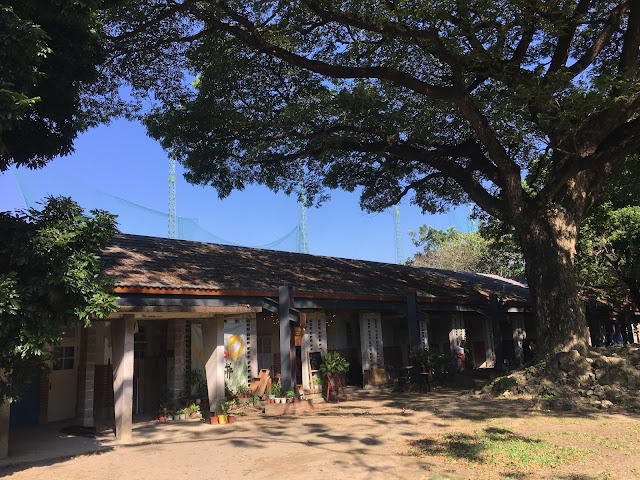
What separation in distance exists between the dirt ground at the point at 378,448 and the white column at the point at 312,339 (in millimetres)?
3939

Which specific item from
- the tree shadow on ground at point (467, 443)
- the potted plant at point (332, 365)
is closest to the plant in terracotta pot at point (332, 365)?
the potted plant at point (332, 365)

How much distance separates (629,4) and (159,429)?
15.2 metres

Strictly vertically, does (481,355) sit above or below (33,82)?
below

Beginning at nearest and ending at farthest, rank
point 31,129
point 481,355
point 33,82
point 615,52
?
point 33,82, point 31,129, point 615,52, point 481,355

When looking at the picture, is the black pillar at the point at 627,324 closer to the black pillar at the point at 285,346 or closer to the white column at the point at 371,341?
the white column at the point at 371,341

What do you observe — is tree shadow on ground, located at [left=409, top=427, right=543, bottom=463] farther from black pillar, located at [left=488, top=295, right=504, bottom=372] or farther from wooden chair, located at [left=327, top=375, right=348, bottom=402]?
black pillar, located at [left=488, top=295, right=504, bottom=372]

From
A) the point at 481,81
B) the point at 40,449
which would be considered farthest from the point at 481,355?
the point at 40,449

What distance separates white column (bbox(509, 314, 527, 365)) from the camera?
22016mm

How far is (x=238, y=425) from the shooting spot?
10.3 m

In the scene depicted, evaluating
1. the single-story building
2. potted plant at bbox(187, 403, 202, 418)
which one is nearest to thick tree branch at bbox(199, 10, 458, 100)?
the single-story building

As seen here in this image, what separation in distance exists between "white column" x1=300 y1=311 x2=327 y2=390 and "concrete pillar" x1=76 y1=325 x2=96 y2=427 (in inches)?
230

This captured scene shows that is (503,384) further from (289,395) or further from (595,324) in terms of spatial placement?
(595,324)

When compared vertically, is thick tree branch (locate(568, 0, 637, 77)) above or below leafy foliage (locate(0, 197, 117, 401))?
above

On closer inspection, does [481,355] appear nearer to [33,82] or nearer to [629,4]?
[629,4]
